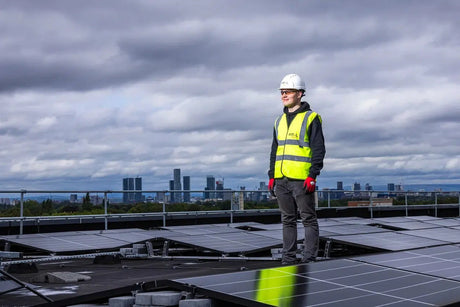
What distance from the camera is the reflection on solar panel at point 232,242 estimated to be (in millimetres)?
10031

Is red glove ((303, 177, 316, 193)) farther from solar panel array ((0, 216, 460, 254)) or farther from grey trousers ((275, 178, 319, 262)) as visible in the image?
solar panel array ((0, 216, 460, 254))

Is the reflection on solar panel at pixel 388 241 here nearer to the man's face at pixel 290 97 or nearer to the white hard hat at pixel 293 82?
the man's face at pixel 290 97

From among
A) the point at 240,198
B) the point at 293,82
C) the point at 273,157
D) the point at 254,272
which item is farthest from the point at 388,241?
the point at 240,198

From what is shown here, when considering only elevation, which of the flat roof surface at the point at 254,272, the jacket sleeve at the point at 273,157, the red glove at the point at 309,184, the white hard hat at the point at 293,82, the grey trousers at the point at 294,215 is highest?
the white hard hat at the point at 293,82

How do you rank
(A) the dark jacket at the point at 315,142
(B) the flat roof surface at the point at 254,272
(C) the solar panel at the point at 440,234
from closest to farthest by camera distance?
(B) the flat roof surface at the point at 254,272, (A) the dark jacket at the point at 315,142, (C) the solar panel at the point at 440,234

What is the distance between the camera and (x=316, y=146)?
25.2ft

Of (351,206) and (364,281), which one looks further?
(351,206)

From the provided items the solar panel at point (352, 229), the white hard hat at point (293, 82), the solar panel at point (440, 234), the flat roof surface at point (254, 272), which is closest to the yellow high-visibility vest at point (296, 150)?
the white hard hat at point (293, 82)

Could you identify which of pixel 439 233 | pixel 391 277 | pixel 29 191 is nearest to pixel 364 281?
pixel 391 277

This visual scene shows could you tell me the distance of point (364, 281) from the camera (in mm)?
5277

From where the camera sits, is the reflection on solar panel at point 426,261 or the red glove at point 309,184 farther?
the red glove at point 309,184

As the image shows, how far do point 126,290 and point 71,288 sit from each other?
→ 223 centimetres

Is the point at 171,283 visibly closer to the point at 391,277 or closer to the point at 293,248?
the point at 391,277

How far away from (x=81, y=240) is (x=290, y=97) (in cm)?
470
